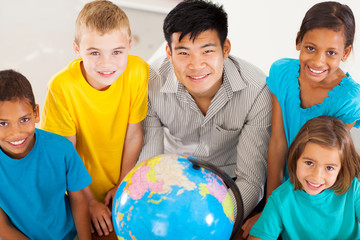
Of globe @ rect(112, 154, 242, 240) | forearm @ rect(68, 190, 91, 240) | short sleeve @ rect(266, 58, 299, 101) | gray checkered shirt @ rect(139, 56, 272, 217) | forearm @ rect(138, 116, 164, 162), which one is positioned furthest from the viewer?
forearm @ rect(138, 116, 164, 162)

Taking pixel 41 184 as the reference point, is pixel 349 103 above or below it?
above

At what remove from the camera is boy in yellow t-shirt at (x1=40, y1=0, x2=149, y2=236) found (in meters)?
1.65

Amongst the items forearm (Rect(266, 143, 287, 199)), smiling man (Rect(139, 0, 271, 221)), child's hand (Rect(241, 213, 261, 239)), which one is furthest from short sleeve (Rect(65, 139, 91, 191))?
forearm (Rect(266, 143, 287, 199))

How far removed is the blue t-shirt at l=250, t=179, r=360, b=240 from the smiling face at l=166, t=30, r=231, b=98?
0.53m

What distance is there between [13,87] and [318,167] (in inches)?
40.3

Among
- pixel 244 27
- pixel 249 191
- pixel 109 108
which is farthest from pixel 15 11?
pixel 249 191

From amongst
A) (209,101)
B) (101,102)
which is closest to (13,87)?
(101,102)

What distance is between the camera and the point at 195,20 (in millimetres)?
1630

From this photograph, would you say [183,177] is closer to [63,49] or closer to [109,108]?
[109,108]

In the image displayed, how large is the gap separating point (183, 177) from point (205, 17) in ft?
2.47

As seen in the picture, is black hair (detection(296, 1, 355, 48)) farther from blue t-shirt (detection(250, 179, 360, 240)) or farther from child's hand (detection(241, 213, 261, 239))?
child's hand (detection(241, 213, 261, 239))

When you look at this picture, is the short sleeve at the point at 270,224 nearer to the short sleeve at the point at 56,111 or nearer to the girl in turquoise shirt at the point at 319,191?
the girl in turquoise shirt at the point at 319,191

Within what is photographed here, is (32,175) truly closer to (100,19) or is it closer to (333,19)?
(100,19)

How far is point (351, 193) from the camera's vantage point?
1.44m
